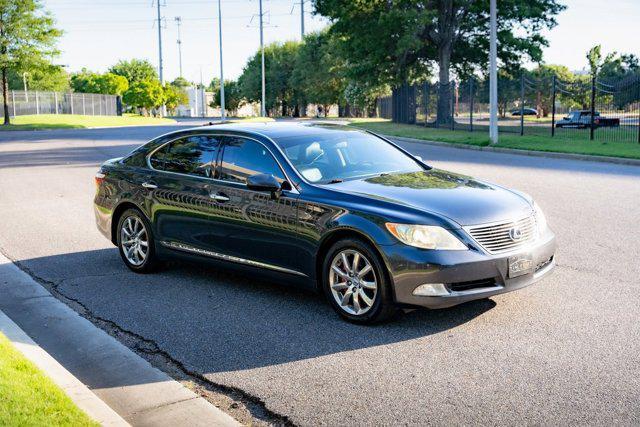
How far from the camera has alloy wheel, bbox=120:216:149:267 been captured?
8.12m

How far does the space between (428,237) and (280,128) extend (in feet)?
7.50

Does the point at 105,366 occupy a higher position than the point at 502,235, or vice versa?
the point at 502,235

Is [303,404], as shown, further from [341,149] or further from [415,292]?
[341,149]

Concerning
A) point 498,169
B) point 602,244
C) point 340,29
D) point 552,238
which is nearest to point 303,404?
point 552,238

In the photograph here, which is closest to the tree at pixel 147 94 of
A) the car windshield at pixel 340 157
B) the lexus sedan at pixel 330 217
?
the lexus sedan at pixel 330 217

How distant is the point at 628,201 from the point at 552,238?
22.2 feet

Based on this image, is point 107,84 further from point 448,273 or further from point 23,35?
point 448,273

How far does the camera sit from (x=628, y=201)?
12.6m

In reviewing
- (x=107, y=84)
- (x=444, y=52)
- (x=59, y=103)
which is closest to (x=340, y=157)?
(x=444, y=52)

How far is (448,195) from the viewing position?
21.0ft

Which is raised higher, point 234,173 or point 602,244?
point 234,173

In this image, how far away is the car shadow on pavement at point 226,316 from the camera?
5672 millimetres

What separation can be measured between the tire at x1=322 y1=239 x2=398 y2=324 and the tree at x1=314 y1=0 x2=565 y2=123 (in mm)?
33299

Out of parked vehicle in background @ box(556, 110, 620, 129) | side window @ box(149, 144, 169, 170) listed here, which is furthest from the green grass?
side window @ box(149, 144, 169, 170)
